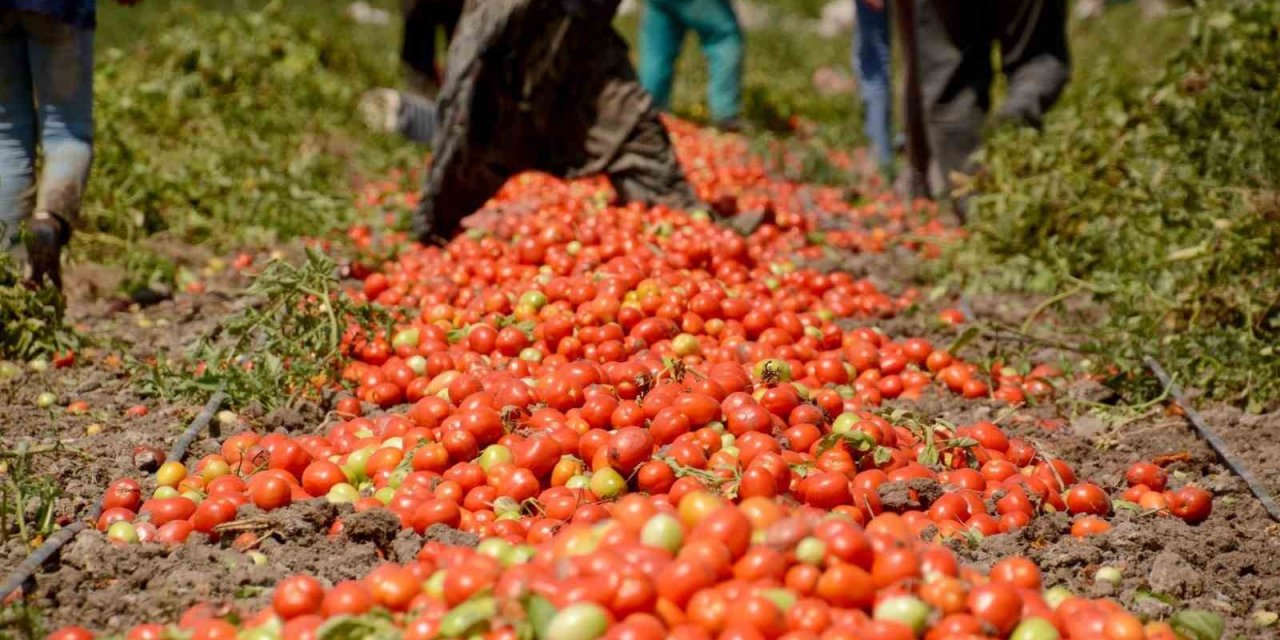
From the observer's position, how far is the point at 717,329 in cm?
530

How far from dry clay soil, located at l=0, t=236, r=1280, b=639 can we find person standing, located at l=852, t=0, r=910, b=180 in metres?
5.60

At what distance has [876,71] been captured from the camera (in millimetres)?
10453

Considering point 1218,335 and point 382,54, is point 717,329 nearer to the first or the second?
point 1218,335

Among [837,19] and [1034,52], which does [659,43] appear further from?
[837,19]

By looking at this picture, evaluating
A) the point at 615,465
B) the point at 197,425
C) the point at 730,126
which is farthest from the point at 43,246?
the point at 730,126

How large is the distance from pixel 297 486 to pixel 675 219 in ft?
11.4

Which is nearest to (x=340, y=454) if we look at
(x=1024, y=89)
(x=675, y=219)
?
(x=675, y=219)

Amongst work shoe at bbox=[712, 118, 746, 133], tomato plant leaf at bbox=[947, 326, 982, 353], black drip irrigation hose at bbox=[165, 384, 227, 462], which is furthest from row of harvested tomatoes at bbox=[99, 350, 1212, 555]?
work shoe at bbox=[712, 118, 746, 133]

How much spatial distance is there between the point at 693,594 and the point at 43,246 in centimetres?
415

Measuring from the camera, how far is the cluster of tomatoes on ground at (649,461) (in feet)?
8.60

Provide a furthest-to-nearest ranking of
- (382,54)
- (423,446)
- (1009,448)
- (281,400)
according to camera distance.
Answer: (382,54), (281,400), (1009,448), (423,446)

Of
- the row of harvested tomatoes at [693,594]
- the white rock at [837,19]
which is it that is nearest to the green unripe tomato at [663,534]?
the row of harvested tomatoes at [693,594]

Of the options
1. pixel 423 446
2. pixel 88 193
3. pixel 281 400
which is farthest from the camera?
pixel 88 193

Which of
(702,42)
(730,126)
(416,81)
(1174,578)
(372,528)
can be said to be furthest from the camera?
(730,126)
